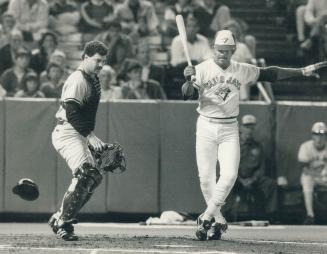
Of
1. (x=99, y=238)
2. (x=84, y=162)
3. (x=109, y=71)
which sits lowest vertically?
(x=99, y=238)

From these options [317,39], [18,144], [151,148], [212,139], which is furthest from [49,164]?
[317,39]

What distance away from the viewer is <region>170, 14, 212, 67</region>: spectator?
57.4 ft

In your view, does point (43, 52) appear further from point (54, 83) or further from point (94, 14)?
point (94, 14)

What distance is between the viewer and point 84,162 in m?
11.4

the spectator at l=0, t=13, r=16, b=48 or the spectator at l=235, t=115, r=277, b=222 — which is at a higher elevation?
the spectator at l=0, t=13, r=16, b=48

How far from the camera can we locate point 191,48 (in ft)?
57.6

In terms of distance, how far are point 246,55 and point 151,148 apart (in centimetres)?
269

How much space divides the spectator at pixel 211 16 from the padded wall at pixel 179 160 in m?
3.50

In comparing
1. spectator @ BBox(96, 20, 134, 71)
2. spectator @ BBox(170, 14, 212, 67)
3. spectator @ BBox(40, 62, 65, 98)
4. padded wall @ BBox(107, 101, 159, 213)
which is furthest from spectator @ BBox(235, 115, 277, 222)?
spectator @ BBox(40, 62, 65, 98)

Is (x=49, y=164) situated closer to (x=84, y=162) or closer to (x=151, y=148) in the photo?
(x=151, y=148)

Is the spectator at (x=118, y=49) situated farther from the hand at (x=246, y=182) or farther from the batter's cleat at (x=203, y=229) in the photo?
the batter's cleat at (x=203, y=229)

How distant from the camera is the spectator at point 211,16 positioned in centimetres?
1902

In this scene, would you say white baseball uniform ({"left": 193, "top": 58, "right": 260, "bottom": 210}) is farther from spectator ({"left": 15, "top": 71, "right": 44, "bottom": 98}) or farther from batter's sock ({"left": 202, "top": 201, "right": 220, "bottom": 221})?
spectator ({"left": 15, "top": 71, "right": 44, "bottom": 98})

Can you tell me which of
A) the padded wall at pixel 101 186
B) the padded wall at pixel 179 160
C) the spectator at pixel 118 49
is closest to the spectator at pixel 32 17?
the spectator at pixel 118 49
